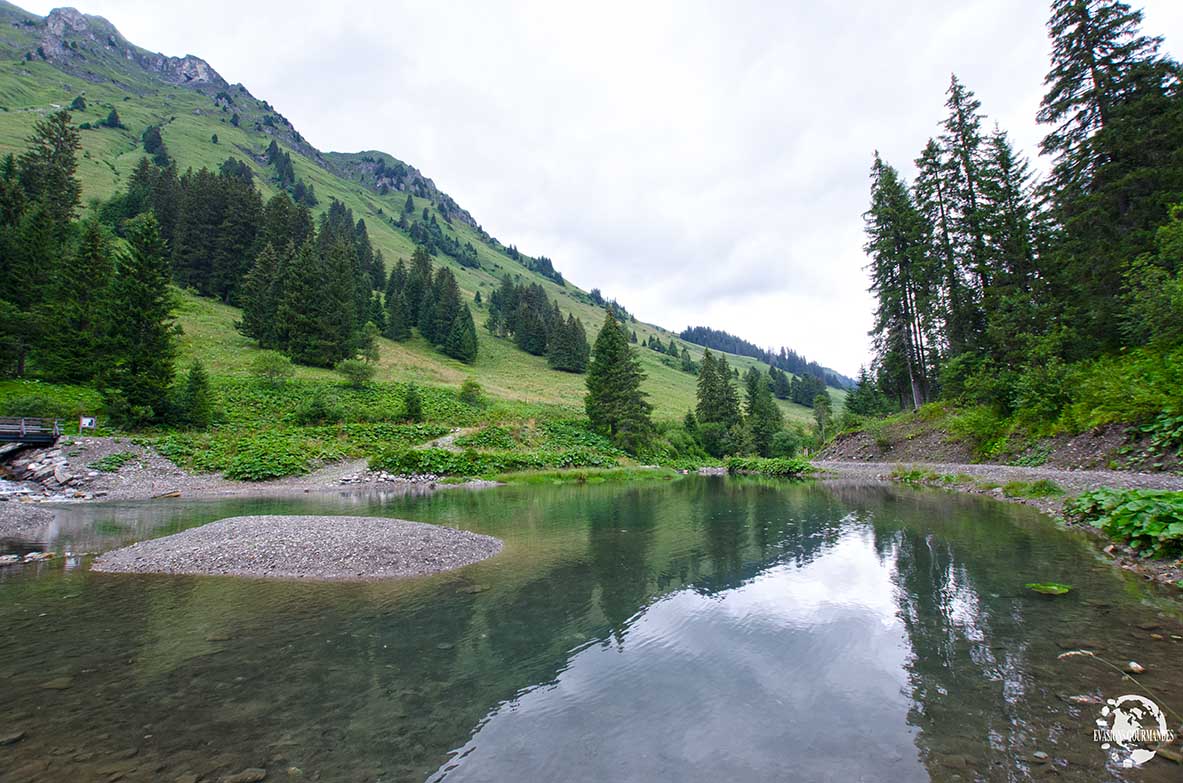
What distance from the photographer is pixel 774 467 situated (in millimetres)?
41469

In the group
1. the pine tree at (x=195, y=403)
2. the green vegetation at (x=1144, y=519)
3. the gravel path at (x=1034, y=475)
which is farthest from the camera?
the pine tree at (x=195, y=403)

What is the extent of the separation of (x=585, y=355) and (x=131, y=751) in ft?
337

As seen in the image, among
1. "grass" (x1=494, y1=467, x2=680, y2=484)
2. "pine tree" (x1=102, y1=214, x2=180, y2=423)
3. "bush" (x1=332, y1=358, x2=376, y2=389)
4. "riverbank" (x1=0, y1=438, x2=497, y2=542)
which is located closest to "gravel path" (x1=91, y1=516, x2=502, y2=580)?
"riverbank" (x1=0, y1=438, x2=497, y2=542)

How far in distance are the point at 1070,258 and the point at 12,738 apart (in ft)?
125

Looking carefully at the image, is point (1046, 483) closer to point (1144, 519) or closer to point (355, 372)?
point (1144, 519)

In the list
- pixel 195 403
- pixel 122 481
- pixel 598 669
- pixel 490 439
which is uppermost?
pixel 195 403

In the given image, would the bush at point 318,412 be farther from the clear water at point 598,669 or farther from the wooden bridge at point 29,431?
the clear water at point 598,669

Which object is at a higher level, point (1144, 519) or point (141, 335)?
point (141, 335)

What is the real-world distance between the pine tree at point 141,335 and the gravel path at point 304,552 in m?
27.1

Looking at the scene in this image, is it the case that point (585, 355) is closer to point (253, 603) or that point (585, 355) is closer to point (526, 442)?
point (526, 442)

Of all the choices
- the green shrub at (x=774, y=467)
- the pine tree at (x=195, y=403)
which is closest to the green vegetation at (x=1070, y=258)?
the green shrub at (x=774, y=467)

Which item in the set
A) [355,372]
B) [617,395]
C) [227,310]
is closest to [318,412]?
[355,372]

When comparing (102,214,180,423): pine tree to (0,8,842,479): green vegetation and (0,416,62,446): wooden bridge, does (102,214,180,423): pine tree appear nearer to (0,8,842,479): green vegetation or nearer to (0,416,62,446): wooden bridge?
(0,8,842,479): green vegetation

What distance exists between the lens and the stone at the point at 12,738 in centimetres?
499
